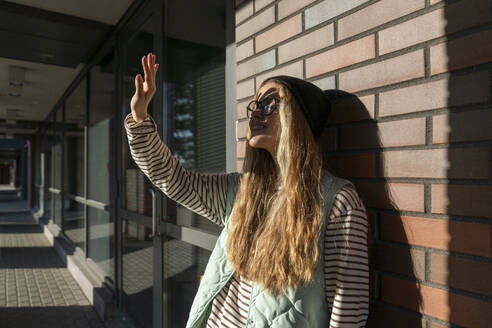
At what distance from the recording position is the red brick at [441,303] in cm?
94

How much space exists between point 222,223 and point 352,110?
66cm

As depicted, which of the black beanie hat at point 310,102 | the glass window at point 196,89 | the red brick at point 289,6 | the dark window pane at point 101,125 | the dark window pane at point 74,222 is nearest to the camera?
the black beanie hat at point 310,102

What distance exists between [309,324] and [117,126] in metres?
3.49

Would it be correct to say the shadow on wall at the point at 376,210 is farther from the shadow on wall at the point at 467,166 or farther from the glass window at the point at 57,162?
the glass window at the point at 57,162

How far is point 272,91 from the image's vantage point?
4.00 ft

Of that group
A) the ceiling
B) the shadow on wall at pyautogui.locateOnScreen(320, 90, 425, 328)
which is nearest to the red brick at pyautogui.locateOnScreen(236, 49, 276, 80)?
the shadow on wall at pyautogui.locateOnScreen(320, 90, 425, 328)

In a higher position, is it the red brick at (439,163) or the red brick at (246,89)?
the red brick at (246,89)

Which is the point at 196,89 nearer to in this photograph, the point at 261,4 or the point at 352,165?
the point at 261,4

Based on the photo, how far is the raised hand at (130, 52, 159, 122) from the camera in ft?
4.41

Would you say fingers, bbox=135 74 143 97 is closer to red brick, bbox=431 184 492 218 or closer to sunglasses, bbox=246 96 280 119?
sunglasses, bbox=246 96 280 119

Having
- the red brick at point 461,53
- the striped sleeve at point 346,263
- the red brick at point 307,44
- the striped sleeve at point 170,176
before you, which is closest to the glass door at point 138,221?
the striped sleeve at point 170,176

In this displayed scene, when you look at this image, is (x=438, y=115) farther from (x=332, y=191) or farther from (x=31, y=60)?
(x=31, y=60)

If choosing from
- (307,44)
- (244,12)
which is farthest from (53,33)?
(307,44)

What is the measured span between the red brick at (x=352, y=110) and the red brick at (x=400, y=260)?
0.43 m
